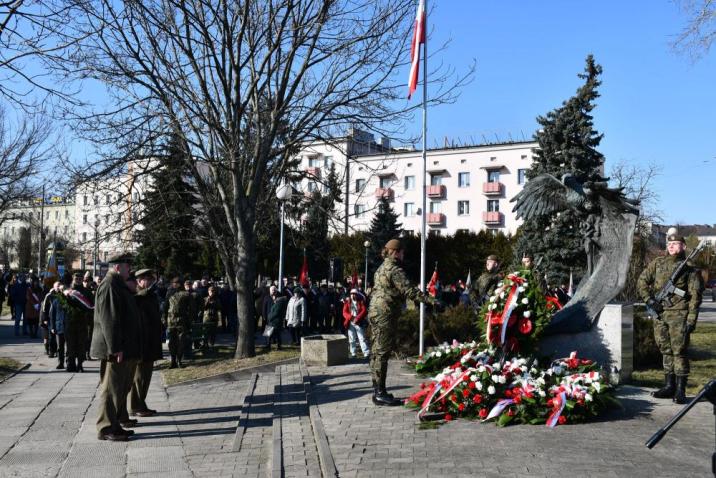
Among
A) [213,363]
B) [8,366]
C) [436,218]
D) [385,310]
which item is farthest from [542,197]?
[436,218]

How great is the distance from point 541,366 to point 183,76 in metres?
9.26

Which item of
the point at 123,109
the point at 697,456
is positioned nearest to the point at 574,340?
the point at 697,456

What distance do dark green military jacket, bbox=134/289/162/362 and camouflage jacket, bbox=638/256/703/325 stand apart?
6.47m

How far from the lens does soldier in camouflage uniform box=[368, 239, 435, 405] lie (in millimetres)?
8079

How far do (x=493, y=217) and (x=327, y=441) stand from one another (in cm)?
5319

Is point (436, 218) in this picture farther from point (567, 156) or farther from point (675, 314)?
point (675, 314)

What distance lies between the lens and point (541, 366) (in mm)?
8656

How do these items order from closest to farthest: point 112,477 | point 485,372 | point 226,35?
point 112,477
point 485,372
point 226,35

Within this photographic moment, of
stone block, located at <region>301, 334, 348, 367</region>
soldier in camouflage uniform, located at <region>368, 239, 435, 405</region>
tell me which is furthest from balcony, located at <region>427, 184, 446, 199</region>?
soldier in camouflage uniform, located at <region>368, 239, 435, 405</region>

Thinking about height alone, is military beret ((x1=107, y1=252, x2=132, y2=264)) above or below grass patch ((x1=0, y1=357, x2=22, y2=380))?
above

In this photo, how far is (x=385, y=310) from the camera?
8.20m

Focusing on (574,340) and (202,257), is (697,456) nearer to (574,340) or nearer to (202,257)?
(574,340)

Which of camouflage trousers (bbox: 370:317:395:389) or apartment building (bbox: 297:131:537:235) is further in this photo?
apartment building (bbox: 297:131:537:235)

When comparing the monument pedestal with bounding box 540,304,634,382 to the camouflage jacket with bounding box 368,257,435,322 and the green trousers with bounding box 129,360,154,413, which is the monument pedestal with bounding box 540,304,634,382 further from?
the green trousers with bounding box 129,360,154,413
